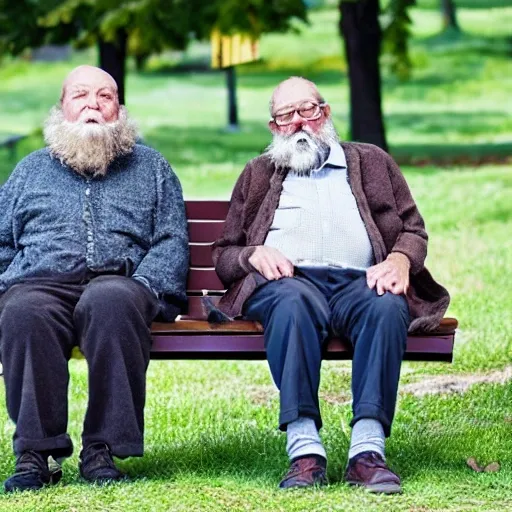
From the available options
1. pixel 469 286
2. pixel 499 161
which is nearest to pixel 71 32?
pixel 499 161

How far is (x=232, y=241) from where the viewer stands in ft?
19.4

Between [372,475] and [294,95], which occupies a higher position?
[294,95]

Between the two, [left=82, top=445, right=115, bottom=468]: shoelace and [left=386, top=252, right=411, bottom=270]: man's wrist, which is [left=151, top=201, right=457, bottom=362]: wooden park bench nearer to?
[left=386, top=252, right=411, bottom=270]: man's wrist

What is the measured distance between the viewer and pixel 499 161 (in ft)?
62.5

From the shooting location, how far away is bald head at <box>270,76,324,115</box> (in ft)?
19.3

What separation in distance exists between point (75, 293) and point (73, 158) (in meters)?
0.56

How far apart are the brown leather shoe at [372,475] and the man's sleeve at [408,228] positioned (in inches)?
31.2

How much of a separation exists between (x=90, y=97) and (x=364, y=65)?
12060 millimetres

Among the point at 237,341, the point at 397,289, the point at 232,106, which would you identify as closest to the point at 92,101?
the point at 237,341

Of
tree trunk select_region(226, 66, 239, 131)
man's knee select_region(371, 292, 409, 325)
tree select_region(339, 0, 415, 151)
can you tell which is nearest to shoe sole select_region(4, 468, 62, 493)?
man's knee select_region(371, 292, 409, 325)

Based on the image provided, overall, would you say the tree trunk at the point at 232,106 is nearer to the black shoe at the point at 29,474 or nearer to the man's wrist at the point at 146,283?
the man's wrist at the point at 146,283

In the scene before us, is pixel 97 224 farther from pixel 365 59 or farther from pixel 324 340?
pixel 365 59

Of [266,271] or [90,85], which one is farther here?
[90,85]

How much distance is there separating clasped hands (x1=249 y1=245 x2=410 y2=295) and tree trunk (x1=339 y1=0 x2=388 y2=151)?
38.9 ft
